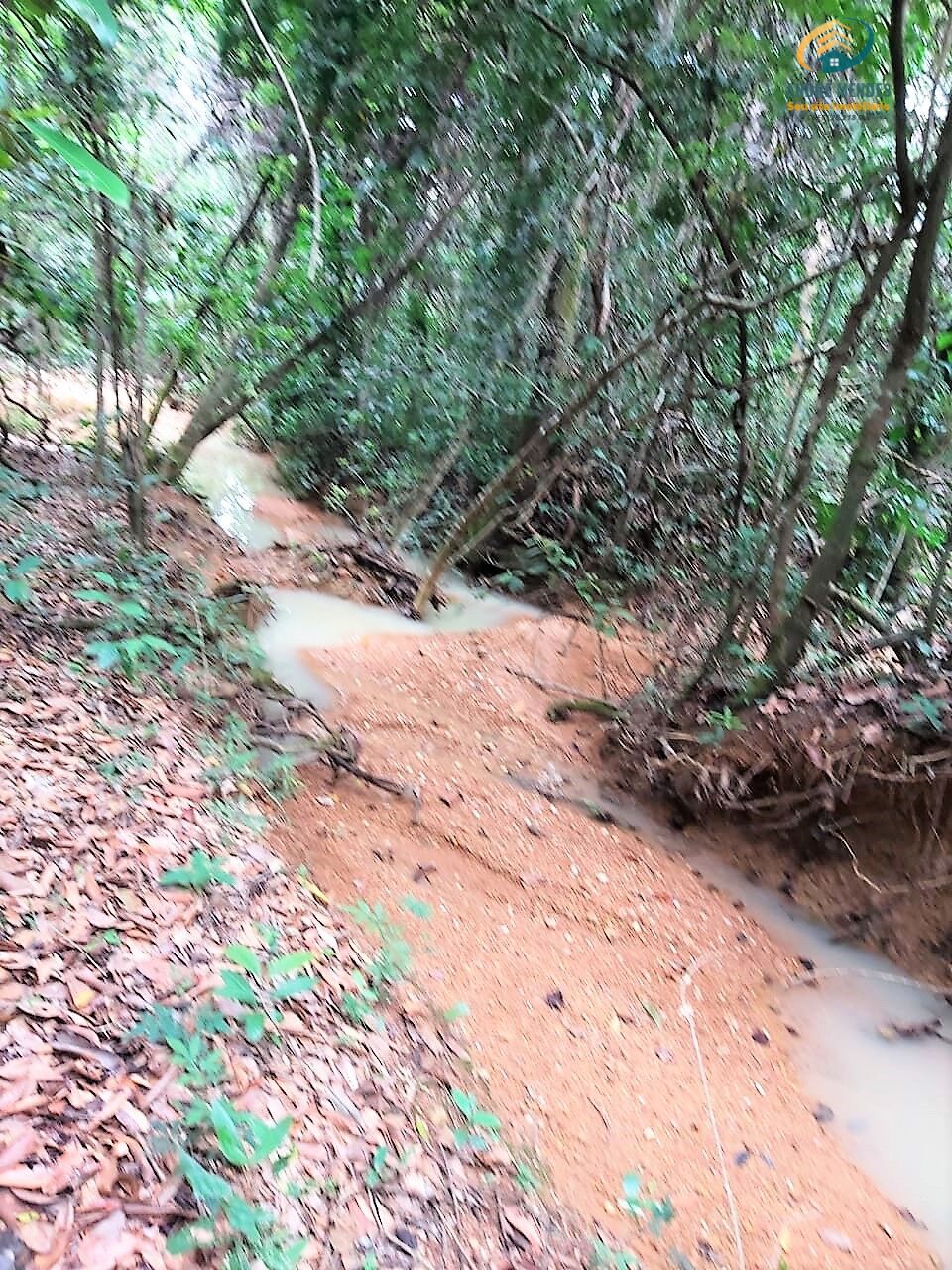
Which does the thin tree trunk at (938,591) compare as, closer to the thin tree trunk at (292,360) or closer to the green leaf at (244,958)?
the green leaf at (244,958)

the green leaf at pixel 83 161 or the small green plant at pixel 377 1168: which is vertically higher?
the green leaf at pixel 83 161

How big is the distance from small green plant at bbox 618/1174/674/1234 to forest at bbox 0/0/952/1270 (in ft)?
0.07

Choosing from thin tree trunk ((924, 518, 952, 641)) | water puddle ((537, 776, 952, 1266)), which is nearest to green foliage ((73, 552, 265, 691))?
water puddle ((537, 776, 952, 1266))

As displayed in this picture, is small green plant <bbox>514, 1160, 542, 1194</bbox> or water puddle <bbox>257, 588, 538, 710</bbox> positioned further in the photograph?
water puddle <bbox>257, 588, 538, 710</bbox>

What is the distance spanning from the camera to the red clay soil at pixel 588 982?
3260 mm

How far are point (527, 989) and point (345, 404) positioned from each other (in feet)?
34.0

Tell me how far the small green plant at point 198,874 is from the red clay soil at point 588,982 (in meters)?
0.98

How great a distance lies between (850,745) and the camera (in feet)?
16.7

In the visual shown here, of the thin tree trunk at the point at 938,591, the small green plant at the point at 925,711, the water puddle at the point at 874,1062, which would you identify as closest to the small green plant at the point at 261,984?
the water puddle at the point at 874,1062

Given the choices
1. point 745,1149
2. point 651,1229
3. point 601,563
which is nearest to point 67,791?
point 651,1229

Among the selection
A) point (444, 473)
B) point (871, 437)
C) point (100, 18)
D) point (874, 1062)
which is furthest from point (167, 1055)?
point (444, 473)

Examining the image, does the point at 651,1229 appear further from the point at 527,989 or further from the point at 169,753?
the point at 169,753

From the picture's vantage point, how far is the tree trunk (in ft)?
14.2

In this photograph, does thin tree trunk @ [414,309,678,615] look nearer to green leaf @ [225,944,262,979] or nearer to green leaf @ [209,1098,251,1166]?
green leaf @ [225,944,262,979]
